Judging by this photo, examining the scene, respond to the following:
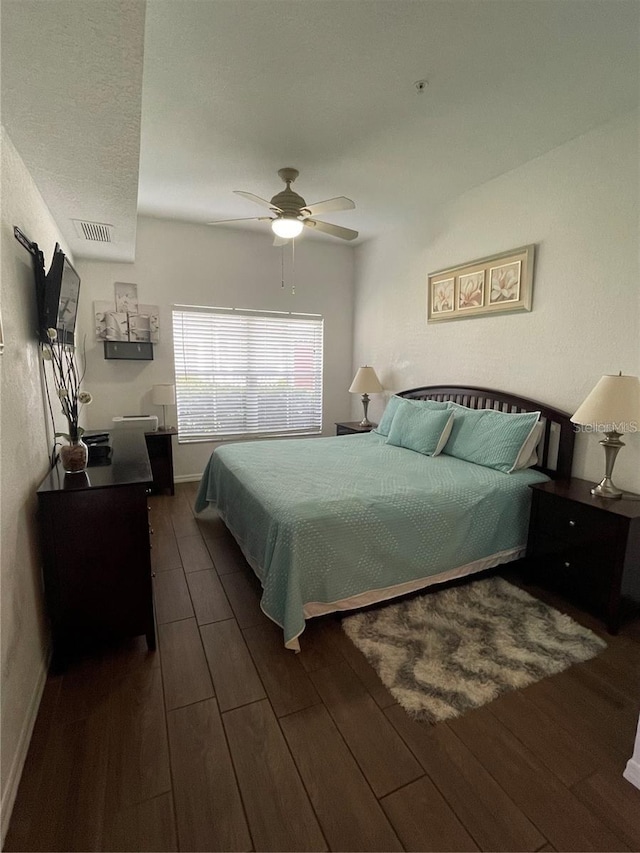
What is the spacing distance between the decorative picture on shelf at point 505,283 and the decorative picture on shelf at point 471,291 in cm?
10

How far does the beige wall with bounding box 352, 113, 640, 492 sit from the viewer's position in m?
2.38

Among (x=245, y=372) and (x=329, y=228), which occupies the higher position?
(x=329, y=228)

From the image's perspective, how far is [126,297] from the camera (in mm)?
4078

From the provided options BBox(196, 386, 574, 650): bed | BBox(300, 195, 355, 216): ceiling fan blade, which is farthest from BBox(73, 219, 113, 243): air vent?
BBox(196, 386, 574, 650): bed

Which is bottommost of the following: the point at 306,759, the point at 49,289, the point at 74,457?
the point at 306,759

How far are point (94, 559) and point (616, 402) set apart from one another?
2.77 meters

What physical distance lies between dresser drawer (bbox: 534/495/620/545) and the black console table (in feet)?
7.48

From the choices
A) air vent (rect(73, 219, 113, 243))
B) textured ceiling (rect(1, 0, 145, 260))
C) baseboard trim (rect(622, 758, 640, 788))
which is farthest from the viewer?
air vent (rect(73, 219, 113, 243))

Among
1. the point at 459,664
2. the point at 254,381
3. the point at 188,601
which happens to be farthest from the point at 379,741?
the point at 254,381

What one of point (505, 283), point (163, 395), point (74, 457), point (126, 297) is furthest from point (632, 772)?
point (126, 297)

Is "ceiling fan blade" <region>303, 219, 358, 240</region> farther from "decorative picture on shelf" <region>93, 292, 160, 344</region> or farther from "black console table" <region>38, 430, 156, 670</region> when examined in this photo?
"black console table" <region>38, 430, 156, 670</region>

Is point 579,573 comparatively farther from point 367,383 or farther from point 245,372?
point 245,372

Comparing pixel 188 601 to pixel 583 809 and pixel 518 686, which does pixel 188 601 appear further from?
pixel 583 809

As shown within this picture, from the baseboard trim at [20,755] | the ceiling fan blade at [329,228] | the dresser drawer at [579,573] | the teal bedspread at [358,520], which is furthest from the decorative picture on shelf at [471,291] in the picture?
the baseboard trim at [20,755]
